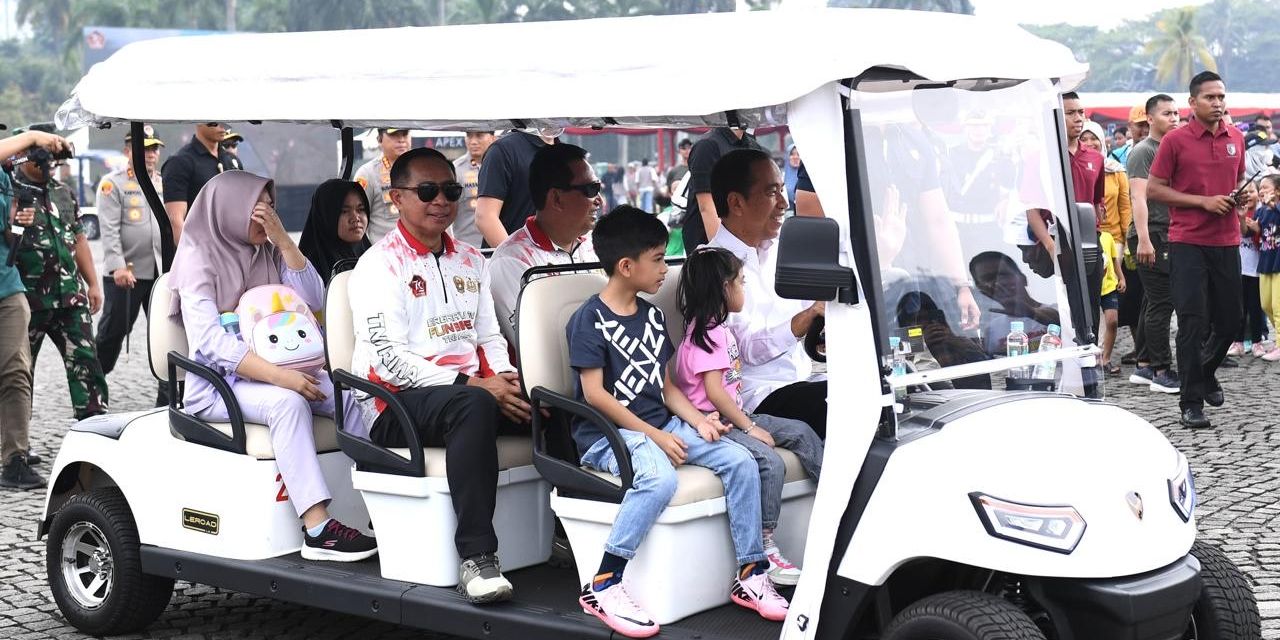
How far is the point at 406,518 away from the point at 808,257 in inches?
63.1

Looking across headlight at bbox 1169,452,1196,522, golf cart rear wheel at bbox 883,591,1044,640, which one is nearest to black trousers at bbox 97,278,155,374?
golf cart rear wheel at bbox 883,591,1044,640

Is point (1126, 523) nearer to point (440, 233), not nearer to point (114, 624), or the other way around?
point (440, 233)

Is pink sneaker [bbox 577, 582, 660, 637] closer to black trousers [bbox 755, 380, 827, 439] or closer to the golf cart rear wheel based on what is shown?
the golf cart rear wheel

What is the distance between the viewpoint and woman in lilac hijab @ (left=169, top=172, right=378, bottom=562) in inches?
190

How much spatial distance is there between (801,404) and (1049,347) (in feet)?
2.67

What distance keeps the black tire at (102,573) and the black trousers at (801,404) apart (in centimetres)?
211

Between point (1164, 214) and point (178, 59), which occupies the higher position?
point (178, 59)

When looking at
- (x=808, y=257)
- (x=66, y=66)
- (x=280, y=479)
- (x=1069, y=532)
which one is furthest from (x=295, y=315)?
(x=66, y=66)

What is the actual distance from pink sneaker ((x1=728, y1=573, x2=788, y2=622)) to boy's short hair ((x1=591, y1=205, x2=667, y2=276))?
93 cm

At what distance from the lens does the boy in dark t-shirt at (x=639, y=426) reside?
4.04 meters

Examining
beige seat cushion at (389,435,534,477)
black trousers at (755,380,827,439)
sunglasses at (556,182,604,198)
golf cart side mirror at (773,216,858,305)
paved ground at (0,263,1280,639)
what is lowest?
paved ground at (0,263,1280,639)

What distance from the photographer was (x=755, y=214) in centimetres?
492

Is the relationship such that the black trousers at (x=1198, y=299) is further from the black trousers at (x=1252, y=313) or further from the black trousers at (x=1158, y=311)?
the black trousers at (x=1252, y=313)

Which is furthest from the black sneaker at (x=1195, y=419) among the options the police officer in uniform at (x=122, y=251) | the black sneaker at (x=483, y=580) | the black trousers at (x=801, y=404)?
the police officer in uniform at (x=122, y=251)
